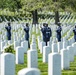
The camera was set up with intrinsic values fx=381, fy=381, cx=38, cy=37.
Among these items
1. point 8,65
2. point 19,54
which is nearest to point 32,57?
point 19,54

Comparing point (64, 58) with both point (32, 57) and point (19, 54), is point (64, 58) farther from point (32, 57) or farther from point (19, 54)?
point (19, 54)

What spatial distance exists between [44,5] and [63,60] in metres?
28.3

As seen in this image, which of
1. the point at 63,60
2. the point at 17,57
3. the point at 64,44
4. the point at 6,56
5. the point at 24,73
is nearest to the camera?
the point at 24,73

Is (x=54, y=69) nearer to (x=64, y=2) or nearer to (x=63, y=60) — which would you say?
(x=63, y=60)

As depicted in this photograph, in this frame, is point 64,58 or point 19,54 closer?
point 64,58

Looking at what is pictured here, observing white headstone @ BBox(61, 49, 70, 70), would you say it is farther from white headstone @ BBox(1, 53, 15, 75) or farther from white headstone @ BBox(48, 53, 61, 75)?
white headstone @ BBox(1, 53, 15, 75)

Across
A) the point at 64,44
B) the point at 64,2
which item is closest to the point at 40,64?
the point at 64,44

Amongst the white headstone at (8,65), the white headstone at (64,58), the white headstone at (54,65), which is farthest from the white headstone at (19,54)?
the white headstone at (8,65)

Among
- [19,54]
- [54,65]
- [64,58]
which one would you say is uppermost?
[19,54]

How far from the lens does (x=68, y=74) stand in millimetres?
11719

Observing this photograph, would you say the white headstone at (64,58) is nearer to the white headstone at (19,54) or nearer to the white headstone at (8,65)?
the white headstone at (19,54)

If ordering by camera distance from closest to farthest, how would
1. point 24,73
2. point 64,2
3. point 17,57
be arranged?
point 24,73, point 17,57, point 64,2

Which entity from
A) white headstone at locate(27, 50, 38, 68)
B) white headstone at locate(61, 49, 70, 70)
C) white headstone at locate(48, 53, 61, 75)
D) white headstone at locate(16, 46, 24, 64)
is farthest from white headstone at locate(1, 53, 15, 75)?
white headstone at locate(16, 46, 24, 64)

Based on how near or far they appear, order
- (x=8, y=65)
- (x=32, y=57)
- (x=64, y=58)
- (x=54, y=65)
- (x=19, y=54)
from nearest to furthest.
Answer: (x=8, y=65) → (x=54, y=65) → (x=32, y=57) → (x=64, y=58) → (x=19, y=54)
